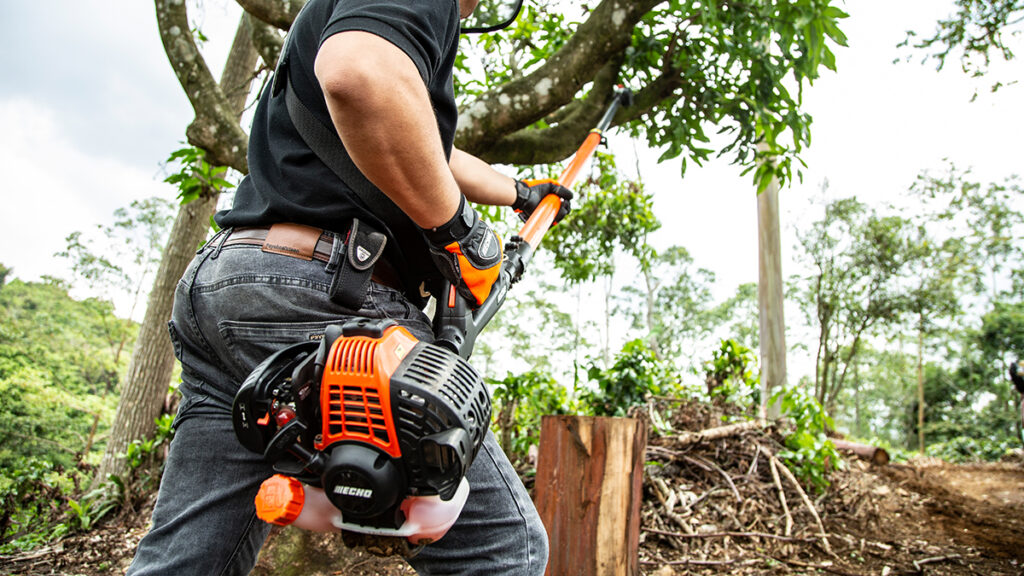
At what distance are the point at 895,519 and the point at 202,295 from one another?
4.74m

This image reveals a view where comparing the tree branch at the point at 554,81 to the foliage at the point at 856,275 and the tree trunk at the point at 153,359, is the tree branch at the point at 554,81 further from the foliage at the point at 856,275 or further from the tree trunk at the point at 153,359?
the foliage at the point at 856,275

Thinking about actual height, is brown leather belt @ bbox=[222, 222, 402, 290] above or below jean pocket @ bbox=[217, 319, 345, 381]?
above

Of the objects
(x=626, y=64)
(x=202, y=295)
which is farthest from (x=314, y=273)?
(x=626, y=64)

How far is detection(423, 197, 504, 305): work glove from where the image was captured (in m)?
1.18

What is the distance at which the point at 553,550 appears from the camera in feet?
8.52

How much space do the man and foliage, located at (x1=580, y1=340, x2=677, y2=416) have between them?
121 inches

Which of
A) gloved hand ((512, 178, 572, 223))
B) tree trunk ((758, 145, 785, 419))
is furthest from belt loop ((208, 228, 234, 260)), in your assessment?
tree trunk ((758, 145, 785, 419))

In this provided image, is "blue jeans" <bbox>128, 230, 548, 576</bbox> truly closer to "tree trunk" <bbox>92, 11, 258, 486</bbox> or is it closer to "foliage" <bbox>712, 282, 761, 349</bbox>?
"tree trunk" <bbox>92, 11, 258, 486</bbox>

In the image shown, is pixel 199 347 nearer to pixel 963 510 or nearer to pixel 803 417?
pixel 803 417

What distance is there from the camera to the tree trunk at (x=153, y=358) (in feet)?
16.2

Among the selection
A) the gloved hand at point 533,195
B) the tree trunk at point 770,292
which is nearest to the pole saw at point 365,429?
the gloved hand at point 533,195

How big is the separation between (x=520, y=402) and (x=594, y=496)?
1.98 meters

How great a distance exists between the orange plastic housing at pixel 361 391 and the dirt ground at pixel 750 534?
2283 mm

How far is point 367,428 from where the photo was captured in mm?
935
